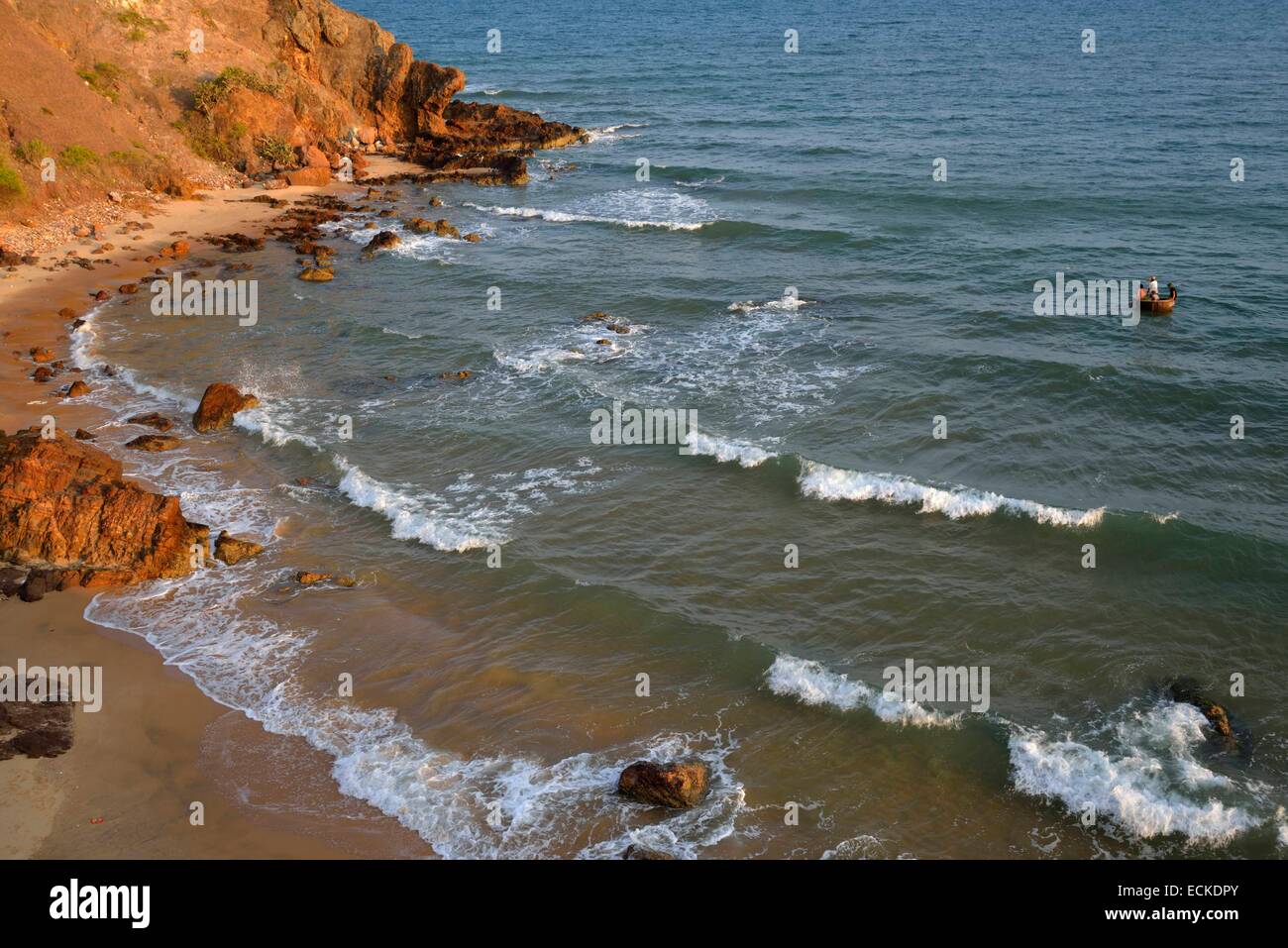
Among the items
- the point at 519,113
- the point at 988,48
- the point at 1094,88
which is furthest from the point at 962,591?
the point at 988,48

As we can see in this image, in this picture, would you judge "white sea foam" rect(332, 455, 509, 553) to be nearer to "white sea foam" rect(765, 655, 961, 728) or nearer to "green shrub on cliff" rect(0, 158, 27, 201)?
"white sea foam" rect(765, 655, 961, 728)

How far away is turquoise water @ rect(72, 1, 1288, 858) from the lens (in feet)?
44.7

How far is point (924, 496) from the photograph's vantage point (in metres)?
20.2

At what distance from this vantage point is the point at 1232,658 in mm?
15875

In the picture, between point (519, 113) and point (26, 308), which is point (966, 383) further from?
point (519, 113)

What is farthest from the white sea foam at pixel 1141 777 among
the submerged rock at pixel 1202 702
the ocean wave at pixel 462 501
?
the ocean wave at pixel 462 501

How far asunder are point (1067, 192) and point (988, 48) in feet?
130

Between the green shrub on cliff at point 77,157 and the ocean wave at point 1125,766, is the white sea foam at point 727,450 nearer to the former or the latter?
the ocean wave at point 1125,766

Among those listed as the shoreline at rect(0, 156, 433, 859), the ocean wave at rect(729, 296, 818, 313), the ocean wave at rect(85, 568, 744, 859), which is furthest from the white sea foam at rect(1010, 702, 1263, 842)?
the ocean wave at rect(729, 296, 818, 313)

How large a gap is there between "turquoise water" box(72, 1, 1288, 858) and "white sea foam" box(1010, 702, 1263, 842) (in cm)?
6

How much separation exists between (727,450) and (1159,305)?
47.9 ft

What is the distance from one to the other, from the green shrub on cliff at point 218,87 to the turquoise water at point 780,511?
8640 mm

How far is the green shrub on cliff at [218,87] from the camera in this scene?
4181 cm

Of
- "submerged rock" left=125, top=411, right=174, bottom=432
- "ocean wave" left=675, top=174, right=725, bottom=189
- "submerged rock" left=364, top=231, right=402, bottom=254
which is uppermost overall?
"ocean wave" left=675, top=174, right=725, bottom=189
